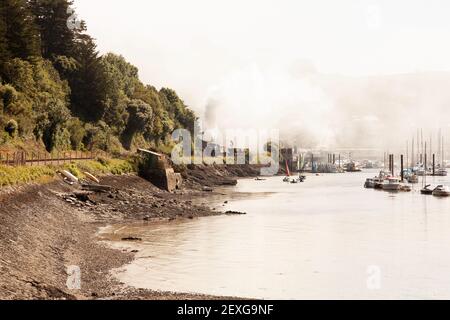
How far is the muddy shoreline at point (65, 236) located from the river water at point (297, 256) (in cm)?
207

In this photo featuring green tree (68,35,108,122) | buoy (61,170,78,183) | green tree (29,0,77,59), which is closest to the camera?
buoy (61,170,78,183)

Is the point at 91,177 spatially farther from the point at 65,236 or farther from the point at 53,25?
the point at 53,25

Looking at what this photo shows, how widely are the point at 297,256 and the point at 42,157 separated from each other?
44482 millimetres

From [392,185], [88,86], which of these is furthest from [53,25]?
[392,185]

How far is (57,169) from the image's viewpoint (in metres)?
64.5

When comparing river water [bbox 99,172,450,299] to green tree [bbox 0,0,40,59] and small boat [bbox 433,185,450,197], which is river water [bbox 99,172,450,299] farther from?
small boat [bbox 433,185,450,197]

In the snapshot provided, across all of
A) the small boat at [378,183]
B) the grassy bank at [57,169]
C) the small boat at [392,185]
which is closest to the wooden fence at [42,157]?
the grassy bank at [57,169]

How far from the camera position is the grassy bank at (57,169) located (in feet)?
148

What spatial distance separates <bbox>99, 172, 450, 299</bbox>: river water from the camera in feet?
98.8

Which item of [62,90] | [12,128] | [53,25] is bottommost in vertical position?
[12,128]

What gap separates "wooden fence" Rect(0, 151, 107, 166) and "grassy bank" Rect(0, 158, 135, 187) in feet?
3.54

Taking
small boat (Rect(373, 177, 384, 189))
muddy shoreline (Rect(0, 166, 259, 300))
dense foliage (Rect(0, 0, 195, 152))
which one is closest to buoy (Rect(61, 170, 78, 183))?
muddy shoreline (Rect(0, 166, 259, 300))
